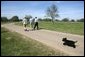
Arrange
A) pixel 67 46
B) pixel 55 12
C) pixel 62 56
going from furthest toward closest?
pixel 55 12 < pixel 67 46 < pixel 62 56

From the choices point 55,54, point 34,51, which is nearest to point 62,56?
point 55,54

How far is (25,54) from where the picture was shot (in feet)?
31.5

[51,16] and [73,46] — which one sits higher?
[73,46]

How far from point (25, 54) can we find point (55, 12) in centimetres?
6275

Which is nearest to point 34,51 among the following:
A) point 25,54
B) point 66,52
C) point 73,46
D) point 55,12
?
point 25,54

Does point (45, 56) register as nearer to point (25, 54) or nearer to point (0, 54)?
point (25, 54)

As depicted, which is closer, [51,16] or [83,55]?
[83,55]

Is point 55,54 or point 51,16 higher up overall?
point 55,54

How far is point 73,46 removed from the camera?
36.6 ft

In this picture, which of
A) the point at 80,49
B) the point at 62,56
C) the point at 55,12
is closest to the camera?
the point at 62,56

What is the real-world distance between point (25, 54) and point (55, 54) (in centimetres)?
141

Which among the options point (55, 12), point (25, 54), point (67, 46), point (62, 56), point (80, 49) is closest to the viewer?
point (62, 56)

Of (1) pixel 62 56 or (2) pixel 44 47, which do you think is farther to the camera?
(2) pixel 44 47

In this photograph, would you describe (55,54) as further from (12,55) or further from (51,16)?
(51,16)
